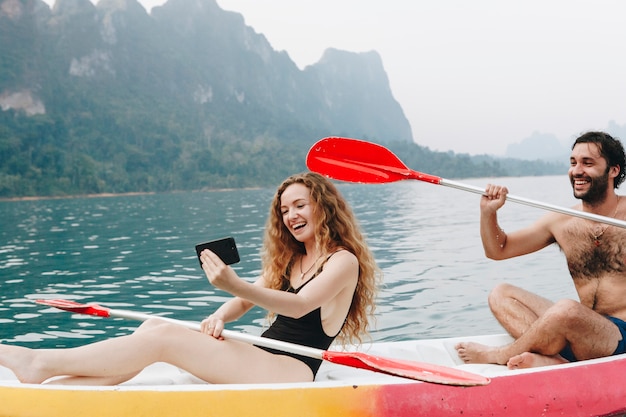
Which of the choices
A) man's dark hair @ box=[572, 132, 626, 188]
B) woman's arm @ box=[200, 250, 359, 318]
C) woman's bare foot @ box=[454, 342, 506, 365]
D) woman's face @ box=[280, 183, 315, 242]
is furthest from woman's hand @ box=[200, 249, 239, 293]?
man's dark hair @ box=[572, 132, 626, 188]

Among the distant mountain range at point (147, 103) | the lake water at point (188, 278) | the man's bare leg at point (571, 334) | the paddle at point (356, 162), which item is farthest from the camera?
the distant mountain range at point (147, 103)

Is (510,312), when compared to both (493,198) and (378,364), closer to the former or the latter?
(493,198)

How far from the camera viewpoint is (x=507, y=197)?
143 inches

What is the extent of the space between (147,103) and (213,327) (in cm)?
10272

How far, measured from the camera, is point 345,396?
9.74 ft

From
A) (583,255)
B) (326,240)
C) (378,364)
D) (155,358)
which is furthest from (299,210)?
(583,255)

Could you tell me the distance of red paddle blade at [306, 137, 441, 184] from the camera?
4.14 m

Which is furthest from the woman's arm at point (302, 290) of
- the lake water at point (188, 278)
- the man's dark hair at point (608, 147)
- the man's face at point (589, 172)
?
the lake water at point (188, 278)

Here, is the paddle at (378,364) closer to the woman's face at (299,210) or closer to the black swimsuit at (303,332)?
the black swimsuit at (303,332)

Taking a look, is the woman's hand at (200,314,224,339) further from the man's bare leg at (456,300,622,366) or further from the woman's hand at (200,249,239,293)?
the man's bare leg at (456,300,622,366)

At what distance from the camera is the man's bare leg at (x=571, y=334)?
3236 mm

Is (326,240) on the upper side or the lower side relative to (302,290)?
upper

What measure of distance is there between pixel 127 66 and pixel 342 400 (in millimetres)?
111348

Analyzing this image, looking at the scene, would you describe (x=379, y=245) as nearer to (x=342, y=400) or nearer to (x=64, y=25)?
(x=342, y=400)
